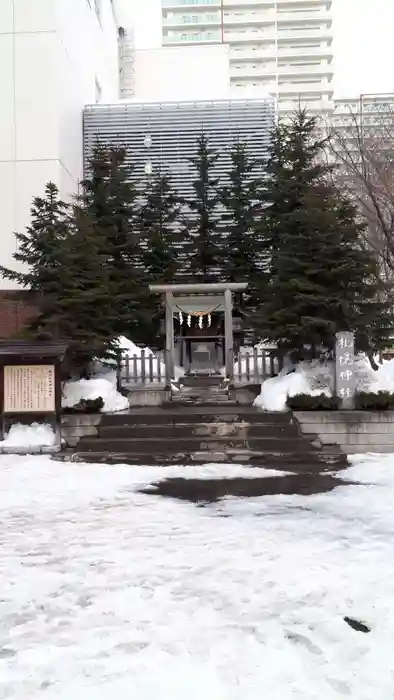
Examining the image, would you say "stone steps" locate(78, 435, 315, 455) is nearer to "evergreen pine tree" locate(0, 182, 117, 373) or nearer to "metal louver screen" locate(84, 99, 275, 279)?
"evergreen pine tree" locate(0, 182, 117, 373)

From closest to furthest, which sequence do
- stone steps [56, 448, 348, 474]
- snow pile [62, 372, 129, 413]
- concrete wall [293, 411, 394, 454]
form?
1. stone steps [56, 448, 348, 474]
2. concrete wall [293, 411, 394, 454]
3. snow pile [62, 372, 129, 413]

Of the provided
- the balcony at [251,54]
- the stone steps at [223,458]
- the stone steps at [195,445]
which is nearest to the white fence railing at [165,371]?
the stone steps at [195,445]

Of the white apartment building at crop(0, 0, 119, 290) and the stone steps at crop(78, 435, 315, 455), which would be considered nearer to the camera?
the stone steps at crop(78, 435, 315, 455)

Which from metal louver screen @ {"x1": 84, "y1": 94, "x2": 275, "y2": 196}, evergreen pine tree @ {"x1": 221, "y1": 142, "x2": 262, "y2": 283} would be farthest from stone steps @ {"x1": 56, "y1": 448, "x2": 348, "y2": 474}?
metal louver screen @ {"x1": 84, "y1": 94, "x2": 275, "y2": 196}

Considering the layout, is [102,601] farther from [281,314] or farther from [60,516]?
[281,314]

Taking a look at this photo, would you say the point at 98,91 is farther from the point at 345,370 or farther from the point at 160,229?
the point at 345,370

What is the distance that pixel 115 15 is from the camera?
30891 millimetres

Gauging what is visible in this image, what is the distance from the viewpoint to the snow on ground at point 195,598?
2768 mm

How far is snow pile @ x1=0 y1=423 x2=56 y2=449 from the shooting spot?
9102 mm

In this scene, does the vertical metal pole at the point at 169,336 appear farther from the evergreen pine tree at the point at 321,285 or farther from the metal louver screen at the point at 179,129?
the metal louver screen at the point at 179,129

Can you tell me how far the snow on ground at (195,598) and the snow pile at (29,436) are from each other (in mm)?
2853

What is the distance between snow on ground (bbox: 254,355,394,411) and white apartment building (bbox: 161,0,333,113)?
59291mm

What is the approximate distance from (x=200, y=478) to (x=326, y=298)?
476 centimetres

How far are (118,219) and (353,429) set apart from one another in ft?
31.5
